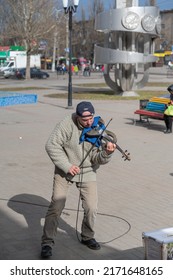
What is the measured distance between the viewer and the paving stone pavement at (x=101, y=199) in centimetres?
561

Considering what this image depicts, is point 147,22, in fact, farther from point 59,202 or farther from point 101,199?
point 59,202

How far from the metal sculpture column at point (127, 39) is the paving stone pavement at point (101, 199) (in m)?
12.7

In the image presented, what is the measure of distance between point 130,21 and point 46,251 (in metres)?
22.1

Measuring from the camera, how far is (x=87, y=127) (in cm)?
508

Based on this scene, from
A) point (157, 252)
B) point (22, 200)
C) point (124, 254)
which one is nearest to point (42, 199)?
point (22, 200)

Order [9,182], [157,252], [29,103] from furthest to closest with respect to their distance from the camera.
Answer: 1. [29,103]
2. [9,182]
3. [157,252]

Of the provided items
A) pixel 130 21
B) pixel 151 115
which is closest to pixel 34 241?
pixel 151 115

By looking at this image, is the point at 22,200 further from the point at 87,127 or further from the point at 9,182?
the point at 87,127

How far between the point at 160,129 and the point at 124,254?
9.92 metres

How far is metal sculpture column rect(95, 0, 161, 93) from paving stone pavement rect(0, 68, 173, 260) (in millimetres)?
12722

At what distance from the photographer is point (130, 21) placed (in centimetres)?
2575

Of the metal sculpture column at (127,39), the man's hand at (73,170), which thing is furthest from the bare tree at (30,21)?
the man's hand at (73,170)

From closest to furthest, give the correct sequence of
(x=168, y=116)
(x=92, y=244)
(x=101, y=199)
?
(x=92, y=244)
(x=101, y=199)
(x=168, y=116)
